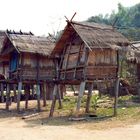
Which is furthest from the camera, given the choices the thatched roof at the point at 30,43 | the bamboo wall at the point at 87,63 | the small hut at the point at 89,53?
the thatched roof at the point at 30,43


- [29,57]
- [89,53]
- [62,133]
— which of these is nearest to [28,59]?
[29,57]

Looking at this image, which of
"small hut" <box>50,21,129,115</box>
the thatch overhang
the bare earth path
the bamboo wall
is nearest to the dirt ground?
the bare earth path

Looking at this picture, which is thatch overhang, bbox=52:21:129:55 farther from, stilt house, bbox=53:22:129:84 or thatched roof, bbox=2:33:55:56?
thatched roof, bbox=2:33:55:56

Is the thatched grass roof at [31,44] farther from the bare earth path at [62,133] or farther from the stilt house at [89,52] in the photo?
the bare earth path at [62,133]

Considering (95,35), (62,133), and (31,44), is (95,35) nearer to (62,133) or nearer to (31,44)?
(31,44)

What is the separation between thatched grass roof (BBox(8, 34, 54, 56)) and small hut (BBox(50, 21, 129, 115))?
10.7 feet

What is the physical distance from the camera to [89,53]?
20172 millimetres

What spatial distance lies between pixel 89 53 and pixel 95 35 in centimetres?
103

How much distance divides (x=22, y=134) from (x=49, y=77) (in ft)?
34.8

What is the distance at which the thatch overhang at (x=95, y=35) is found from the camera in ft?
64.8

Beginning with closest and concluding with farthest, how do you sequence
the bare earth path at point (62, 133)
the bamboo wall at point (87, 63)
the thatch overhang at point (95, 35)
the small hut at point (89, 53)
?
the bare earth path at point (62, 133) < the thatch overhang at point (95, 35) < the small hut at point (89, 53) < the bamboo wall at point (87, 63)

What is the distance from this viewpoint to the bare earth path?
14.5 meters

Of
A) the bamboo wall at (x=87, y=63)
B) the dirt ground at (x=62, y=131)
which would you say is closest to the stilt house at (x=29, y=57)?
the bamboo wall at (x=87, y=63)

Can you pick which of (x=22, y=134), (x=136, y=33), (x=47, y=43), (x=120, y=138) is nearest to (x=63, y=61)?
(x=47, y=43)
